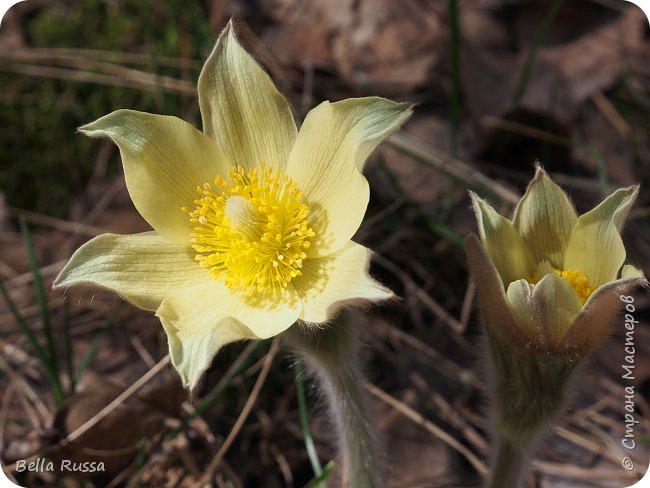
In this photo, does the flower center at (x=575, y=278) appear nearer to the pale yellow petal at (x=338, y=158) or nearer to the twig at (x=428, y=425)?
the pale yellow petal at (x=338, y=158)

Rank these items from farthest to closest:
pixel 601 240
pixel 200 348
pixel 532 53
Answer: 1. pixel 532 53
2. pixel 601 240
3. pixel 200 348

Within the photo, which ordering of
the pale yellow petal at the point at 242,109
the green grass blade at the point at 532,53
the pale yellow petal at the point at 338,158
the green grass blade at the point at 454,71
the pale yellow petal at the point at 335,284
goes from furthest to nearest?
the green grass blade at the point at 532,53 < the green grass blade at the point at 454,71 < the pale yellow petal at the point at 242,109 < the pale yellow petal at the point at 338,158 < the pale yellow petal at the point at 335,284

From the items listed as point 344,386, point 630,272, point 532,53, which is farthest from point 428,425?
point 532,53

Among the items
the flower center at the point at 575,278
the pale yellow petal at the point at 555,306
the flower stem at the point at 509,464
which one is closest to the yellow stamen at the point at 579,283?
the flower center at the point at 575,278

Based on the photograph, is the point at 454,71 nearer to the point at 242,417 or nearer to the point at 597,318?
the point at 597,318

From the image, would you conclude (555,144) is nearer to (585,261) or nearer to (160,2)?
(585,261)

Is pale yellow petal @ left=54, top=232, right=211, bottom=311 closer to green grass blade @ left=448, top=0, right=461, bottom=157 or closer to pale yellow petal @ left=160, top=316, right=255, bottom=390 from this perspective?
pale yellow petal @ left=160, top=316, right=255, bottom=390
